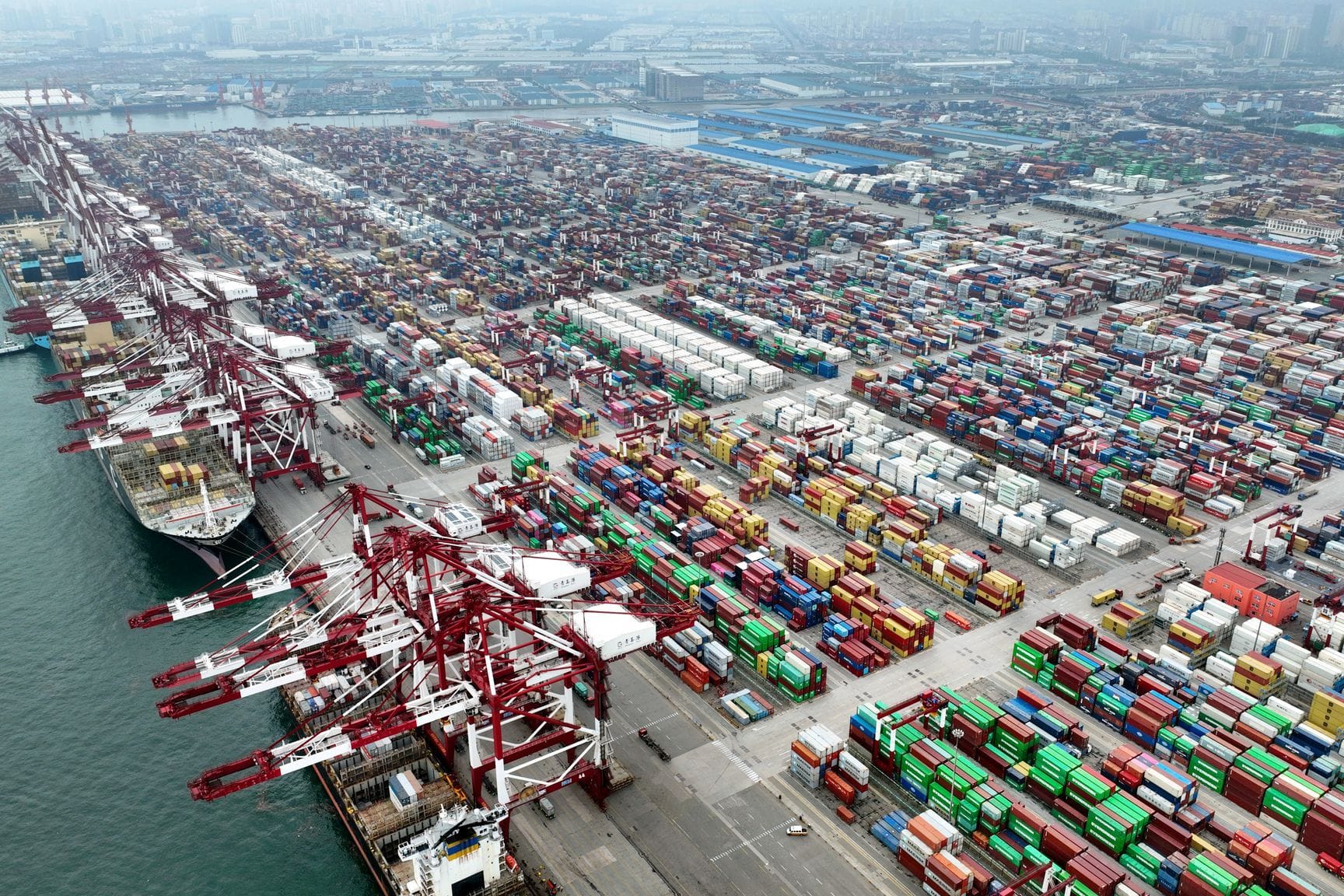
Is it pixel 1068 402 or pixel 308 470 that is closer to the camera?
pixel 308 470

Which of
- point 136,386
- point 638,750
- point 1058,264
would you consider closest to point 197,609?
point 638,750

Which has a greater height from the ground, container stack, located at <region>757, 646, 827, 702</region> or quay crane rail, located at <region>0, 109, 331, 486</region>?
quay crane rail, located at <region>0, 109, 331, 486</region>

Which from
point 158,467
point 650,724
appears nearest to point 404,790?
point 650,724

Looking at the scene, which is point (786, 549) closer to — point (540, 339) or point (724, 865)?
point (724, 865)

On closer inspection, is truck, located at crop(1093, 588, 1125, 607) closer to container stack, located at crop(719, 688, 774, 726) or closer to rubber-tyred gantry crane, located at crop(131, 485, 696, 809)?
container stack, located at crop(719, 688, 774, 726)

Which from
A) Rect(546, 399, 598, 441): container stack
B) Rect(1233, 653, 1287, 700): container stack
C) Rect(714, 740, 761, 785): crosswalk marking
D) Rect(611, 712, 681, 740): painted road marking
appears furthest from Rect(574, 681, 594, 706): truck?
Rect(1233, 653, 1287, 700): container stack

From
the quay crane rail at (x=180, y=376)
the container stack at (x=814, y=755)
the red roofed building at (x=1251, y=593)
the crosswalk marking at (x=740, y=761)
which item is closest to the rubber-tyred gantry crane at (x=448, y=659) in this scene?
the crosswalk marking at (x=740, y=761)

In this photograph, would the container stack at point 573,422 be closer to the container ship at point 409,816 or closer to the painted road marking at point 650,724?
the container ship at point 409,816

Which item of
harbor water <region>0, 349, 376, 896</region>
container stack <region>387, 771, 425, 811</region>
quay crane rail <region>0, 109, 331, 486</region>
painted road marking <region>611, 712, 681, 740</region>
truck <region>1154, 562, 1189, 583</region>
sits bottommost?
harbor water <region>0, 349, 376, 896</region>
